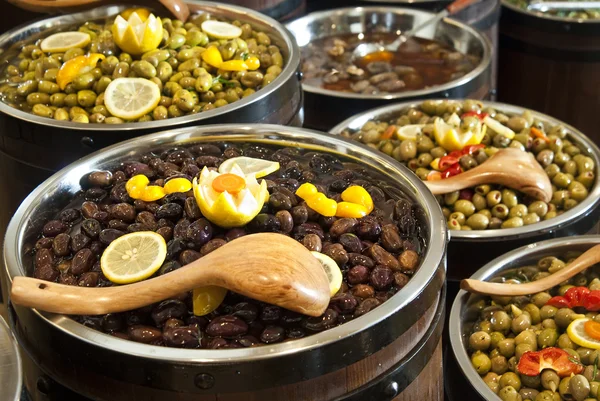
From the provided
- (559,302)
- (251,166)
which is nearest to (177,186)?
(251,166)

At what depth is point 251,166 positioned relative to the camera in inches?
84.9

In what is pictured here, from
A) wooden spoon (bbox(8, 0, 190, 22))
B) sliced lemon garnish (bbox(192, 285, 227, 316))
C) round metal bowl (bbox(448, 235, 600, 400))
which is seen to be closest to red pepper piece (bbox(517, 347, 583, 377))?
round metal bowl (bbox(448, 235, 600, 400))

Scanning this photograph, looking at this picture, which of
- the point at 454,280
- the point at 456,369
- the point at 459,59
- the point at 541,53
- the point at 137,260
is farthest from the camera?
the point at 541,53

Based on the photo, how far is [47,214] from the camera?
203 cm

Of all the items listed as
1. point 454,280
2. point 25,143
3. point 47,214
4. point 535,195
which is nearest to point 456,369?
point 454,280

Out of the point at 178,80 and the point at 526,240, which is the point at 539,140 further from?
the point at 178,80

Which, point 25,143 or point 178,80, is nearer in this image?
point 25,143

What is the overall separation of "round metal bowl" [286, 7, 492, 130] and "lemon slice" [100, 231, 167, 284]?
163cm

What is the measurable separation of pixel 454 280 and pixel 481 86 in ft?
4.22

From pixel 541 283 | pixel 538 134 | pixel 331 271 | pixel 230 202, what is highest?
pixel 230 202

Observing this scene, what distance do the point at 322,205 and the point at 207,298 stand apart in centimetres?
42

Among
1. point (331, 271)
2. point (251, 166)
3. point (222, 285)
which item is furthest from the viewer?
point (251, 166)

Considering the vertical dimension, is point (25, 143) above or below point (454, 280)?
above

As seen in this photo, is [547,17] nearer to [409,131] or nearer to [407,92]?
[407,92]
